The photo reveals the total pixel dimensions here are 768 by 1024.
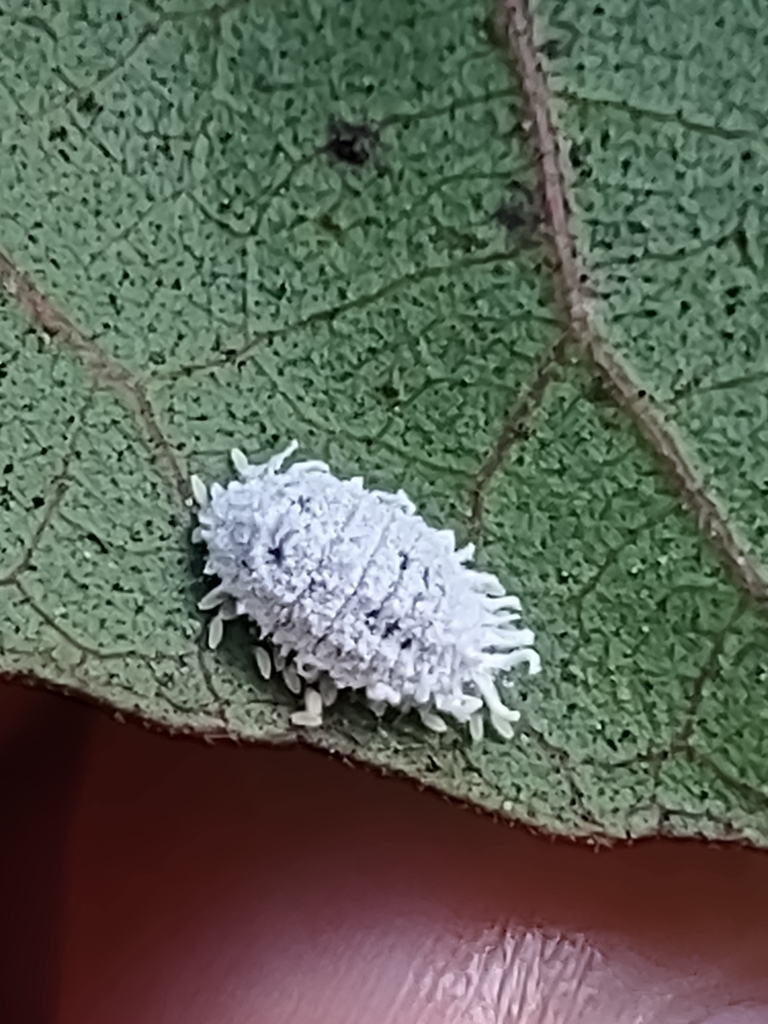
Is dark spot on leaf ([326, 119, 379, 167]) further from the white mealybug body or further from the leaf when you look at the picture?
the white mealybug body

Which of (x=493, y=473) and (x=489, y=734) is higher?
(x=493, y=473)

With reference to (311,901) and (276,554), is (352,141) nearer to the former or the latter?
(276,554)

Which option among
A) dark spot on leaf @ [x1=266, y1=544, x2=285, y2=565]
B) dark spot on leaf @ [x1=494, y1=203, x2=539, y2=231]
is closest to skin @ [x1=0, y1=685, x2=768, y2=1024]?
dark spot on leaf @ [x1=266, y1=544, x2=285, y2=565]

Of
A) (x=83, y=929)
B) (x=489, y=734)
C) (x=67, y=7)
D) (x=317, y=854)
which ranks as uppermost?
(x=67, y=7)

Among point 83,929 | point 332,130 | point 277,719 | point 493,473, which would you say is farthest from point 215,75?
point 83,929

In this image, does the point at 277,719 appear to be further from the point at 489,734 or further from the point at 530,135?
the point at 530,135

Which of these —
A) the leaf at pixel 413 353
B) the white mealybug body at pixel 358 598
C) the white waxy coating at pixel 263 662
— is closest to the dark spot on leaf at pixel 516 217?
the leaf at pixel 413 353

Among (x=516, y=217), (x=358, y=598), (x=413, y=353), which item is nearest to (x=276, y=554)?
(x=358, y=598)
